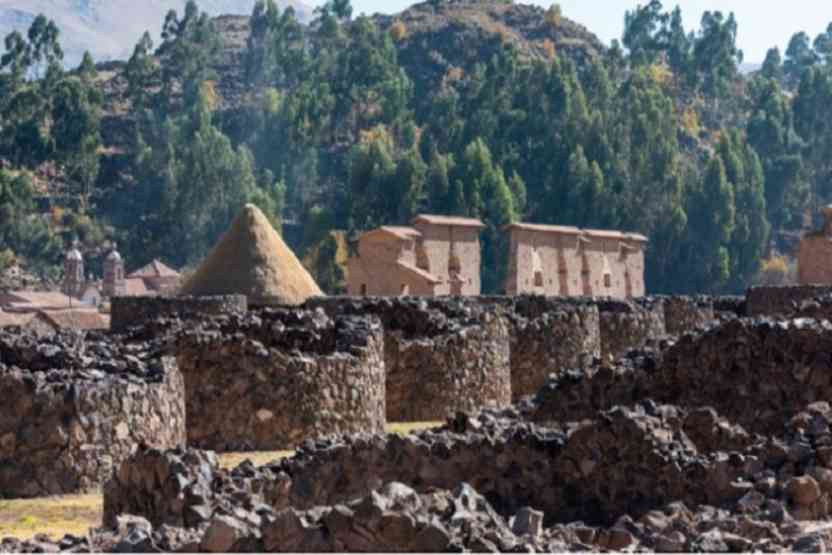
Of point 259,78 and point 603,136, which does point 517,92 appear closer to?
point 603,136

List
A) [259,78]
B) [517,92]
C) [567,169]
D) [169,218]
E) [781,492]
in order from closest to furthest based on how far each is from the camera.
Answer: [781,492], [567,169], [169,218], [517,92], [259,78]

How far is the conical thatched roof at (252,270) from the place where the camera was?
37.6m

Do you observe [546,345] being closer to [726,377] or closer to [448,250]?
[726,377]

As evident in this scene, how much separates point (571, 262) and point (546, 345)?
159 feet

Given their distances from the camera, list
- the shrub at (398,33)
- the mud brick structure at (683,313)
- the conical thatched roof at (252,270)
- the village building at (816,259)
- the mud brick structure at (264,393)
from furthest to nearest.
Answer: the shrub at (398,33)
the village building at (816,259)
the conical thatched roof at (252,270)
the mud brick structure at (683,313)
the mud brick structure at (264,393)

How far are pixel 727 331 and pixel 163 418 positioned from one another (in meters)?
4.33

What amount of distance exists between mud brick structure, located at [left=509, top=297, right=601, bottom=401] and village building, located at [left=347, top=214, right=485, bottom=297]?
32783 millimetres

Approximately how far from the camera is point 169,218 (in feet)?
377

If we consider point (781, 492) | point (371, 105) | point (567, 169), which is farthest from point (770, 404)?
point (371, 105)

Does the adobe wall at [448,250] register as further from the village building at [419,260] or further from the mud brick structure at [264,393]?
the mud brick structure at [264,393]

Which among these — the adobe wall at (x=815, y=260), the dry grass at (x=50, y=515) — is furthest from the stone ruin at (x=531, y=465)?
the adobe wall at (x=815, y=260)

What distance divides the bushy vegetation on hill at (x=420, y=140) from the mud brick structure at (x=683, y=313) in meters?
54.3

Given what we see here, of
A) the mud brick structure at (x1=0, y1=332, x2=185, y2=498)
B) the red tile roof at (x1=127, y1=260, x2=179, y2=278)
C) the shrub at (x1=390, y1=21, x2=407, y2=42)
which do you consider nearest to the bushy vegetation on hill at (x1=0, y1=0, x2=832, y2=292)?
the shrub at (x1=390, y1=21, x2=407, y2=42)

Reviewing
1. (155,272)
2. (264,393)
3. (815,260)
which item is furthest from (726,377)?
(155,272)
